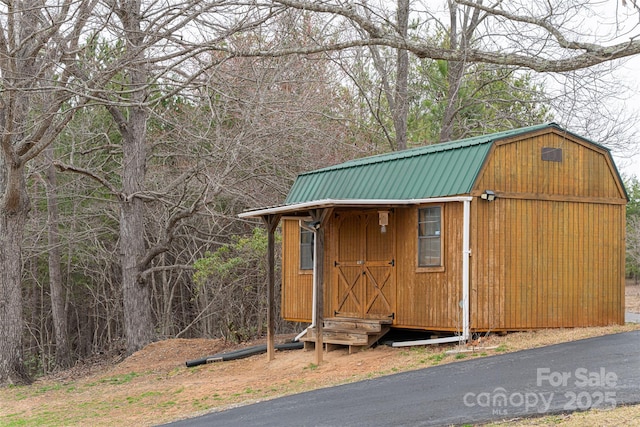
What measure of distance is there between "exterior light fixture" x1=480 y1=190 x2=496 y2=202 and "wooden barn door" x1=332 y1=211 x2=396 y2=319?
1973 mm

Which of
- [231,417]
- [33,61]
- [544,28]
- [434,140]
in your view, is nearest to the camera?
[544,28]

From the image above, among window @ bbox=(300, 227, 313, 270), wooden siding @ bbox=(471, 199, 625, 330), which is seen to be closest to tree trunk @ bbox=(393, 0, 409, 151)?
window @ bbox=(300, 227, 313, 270)

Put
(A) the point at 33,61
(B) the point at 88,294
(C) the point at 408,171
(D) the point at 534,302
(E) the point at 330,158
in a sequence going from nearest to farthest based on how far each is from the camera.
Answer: (D) the point at 534,302, (C) the point at 408,171, (A) the point at 33,61, (E) the point at 330,158, (B) the point at 88,294

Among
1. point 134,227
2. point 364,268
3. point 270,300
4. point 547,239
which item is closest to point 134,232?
point 134,227

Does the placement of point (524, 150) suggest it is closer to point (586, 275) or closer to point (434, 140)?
point (586, 275)

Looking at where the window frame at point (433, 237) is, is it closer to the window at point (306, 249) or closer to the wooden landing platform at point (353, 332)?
the wooden landing platform at point (353, 332)

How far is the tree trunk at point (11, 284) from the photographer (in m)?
16.8

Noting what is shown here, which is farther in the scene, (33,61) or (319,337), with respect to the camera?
(33,61)

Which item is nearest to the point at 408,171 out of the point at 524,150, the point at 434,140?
the point at 524,150

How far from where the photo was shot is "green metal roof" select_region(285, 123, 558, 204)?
1315cm

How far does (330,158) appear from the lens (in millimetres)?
21609

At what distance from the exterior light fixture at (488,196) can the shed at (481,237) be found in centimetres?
3

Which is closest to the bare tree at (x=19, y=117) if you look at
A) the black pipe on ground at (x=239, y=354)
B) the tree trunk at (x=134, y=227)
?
the tree trunk at (x=134, y=227)

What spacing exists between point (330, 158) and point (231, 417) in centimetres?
1231
